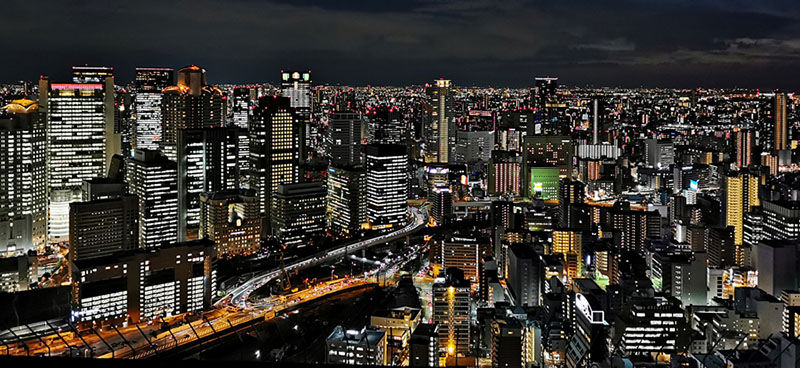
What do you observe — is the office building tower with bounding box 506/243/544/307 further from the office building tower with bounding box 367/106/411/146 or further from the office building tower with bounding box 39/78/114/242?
the office building tower with bounding box 367/106/411/146

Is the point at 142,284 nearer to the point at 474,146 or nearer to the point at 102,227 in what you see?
the point at 102,227

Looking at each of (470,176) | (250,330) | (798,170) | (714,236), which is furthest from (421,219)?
(798,170)

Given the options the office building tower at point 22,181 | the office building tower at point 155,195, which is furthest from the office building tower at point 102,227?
the office building tower at point 22,181

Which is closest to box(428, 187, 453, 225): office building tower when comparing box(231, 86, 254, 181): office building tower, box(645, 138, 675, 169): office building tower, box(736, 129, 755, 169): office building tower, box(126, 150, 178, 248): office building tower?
box(231, 86, 254, 181): office building tower

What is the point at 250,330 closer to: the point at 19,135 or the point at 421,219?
the point at 19,135

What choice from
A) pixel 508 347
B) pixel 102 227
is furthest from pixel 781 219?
pixel 102 227
